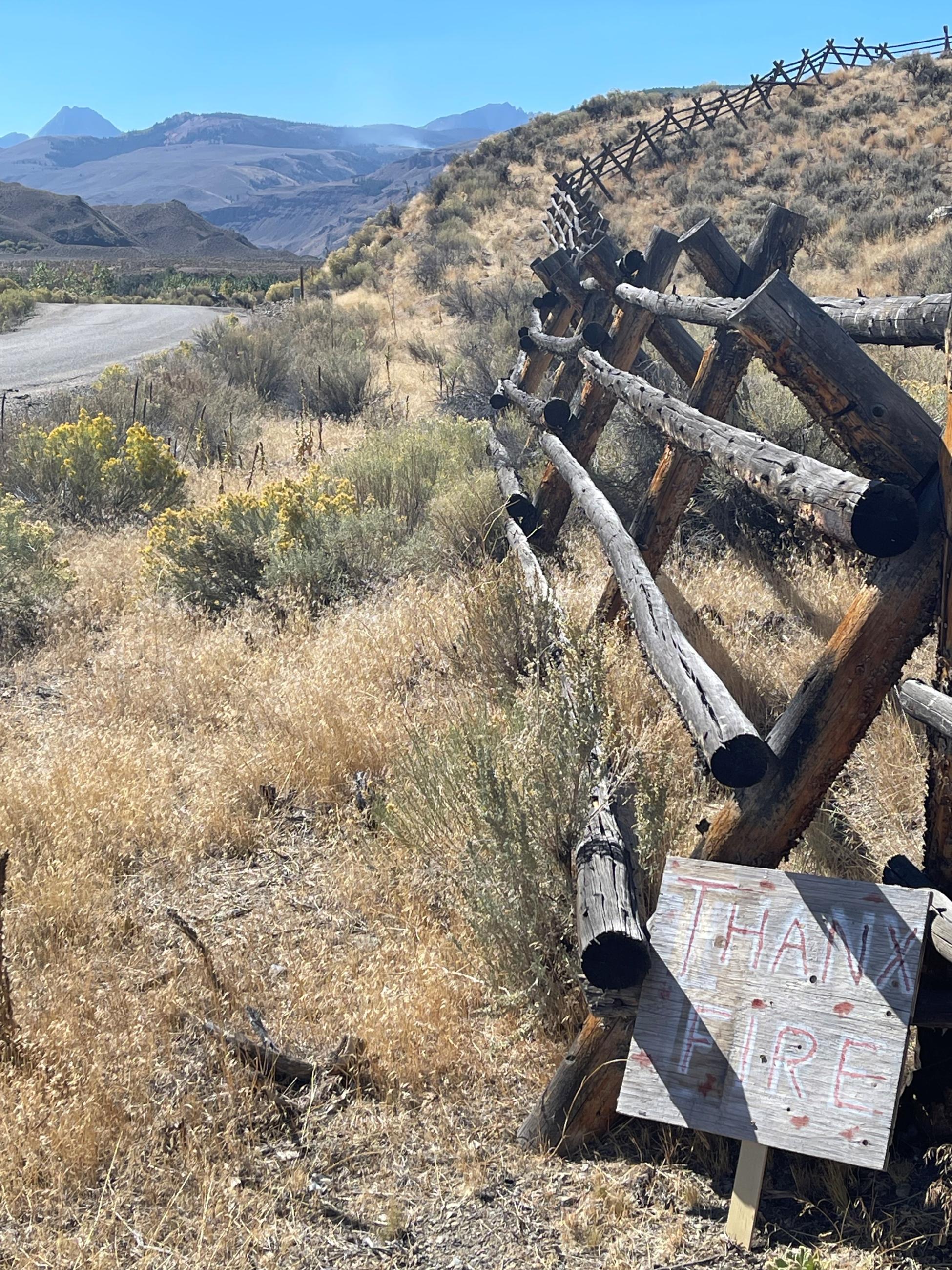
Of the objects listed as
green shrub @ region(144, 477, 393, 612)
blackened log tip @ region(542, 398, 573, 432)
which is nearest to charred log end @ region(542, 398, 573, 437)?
blackened log tip @ region(542, 398, 573, 432)

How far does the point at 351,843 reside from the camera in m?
3.97

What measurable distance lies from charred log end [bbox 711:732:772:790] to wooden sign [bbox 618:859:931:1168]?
22 centimetres

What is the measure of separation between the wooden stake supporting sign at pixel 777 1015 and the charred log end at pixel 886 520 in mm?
786

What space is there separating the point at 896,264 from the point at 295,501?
45.1 feet

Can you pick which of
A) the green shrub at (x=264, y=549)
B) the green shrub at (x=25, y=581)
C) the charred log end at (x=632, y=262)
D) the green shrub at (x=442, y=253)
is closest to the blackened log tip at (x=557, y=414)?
the charred log end at (x=632, y=262)

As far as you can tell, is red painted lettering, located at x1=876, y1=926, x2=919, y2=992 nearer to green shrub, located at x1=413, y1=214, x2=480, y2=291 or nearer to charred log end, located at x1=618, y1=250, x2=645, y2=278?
charred log end, located at x1=618, y1=250, x2=645, y2=278

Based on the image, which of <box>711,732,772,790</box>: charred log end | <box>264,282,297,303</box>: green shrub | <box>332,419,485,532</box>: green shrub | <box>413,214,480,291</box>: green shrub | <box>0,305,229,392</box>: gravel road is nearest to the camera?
<box>711,732,772,790</box>: charred log end

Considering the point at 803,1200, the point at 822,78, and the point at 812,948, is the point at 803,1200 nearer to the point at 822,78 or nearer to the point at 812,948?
the point at 812,948

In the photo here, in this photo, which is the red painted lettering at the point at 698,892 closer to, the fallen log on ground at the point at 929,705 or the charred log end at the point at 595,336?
Result: the fallen log on ground at the point at 929,705

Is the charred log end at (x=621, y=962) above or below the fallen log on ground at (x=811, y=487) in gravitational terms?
below

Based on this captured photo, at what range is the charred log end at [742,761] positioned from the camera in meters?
2.54

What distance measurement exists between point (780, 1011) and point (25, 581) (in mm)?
5913

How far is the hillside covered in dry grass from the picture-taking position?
239 cm

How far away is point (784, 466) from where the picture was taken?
2.96m
